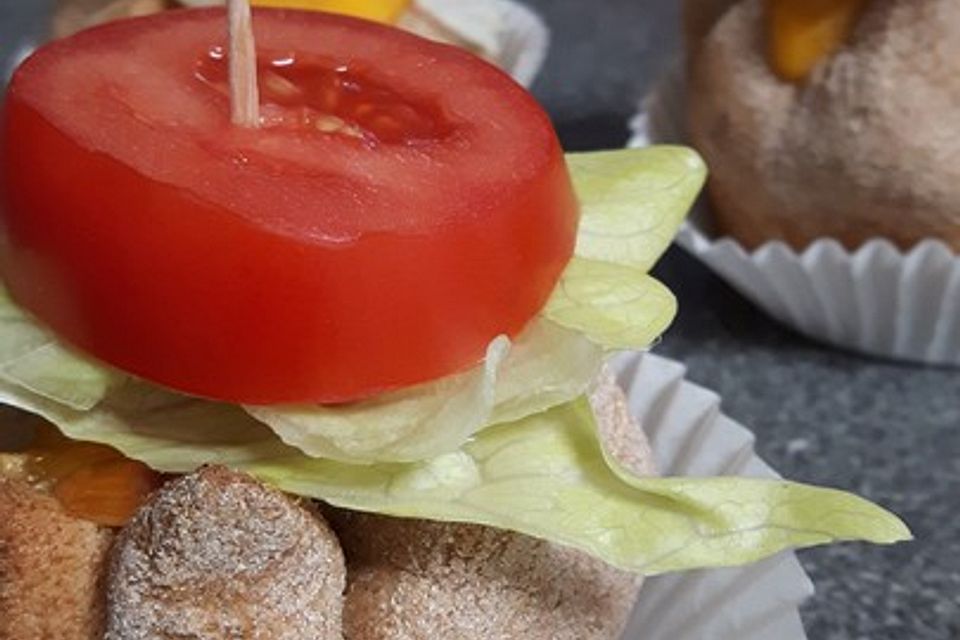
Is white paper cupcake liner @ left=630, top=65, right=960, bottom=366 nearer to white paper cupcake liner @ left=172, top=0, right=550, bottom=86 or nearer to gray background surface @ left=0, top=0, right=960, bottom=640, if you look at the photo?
gray background surface @ left=0, top=0, right=960, bottom=640

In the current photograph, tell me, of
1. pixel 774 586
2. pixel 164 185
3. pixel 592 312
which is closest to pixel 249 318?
pixel 164 185

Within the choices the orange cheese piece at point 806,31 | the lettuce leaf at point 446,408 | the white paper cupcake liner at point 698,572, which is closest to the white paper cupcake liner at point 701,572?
the white paper cupcake liner at point 698,572

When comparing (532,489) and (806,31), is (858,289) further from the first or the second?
(532,489)

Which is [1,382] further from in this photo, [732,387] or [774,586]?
[732,387]

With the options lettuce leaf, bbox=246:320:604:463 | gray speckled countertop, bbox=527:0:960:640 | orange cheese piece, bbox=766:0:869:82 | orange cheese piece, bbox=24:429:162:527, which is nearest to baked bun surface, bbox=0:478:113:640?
orange cheese piece, bbox=24:429:162:527

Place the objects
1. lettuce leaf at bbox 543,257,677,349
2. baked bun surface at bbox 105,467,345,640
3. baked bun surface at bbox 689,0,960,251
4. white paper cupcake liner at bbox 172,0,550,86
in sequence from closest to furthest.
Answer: baked bun surface at bbox 105,467,345,640 → lettuce leaf at bbox 543,257,677,349 → baked bun surface at bbox 689,0,960,251 → white paper cupcake liner at bbox 172,0,550,86
